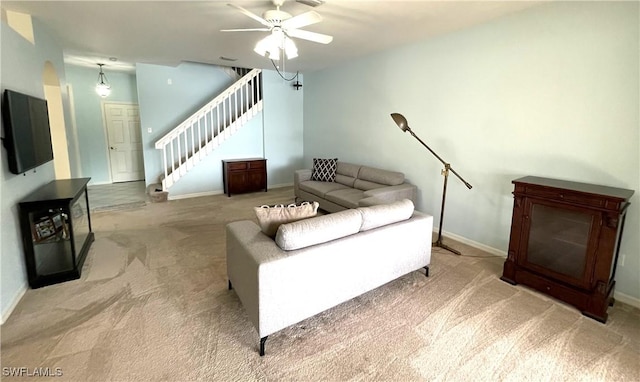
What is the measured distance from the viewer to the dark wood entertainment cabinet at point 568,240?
232 cm

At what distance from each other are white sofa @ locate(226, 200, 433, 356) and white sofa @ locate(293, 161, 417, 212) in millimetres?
1199

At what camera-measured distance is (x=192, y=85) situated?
20.9ft

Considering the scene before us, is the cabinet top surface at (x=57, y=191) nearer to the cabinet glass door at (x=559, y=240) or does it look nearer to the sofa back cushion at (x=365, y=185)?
the sofa back cushion at (x=365, y=185)

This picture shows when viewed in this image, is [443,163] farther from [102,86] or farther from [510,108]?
[102,86]

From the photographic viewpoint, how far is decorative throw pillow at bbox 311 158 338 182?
543cm

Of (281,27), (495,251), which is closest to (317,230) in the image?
(281,27)

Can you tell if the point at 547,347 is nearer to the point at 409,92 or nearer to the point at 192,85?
the point at 409,92

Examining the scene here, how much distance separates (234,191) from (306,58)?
2.96 meters

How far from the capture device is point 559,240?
2.62 meters

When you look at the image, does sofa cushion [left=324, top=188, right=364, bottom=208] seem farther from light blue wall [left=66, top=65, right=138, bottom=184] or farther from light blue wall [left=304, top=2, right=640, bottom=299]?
light blue wall [left=66, top=65, right=138, bottom=184]

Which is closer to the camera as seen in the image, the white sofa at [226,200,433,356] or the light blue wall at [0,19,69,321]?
the white sofa at [226,200,433,356]

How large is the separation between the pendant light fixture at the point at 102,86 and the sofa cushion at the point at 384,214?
6.63 metres

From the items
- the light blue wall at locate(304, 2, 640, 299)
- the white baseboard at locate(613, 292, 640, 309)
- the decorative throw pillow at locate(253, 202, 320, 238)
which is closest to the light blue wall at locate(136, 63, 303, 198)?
the light blue wall at locate(304, 2, 640, 299)

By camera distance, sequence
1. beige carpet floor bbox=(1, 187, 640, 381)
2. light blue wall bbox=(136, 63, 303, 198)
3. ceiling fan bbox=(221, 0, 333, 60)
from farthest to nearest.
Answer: light blue wall bbox=(136, 63, 303, 198) → ceiling fan bbox=(221, 0, 333, 60) → beige carpet floor bbox=(1, 187, 640, 381)
